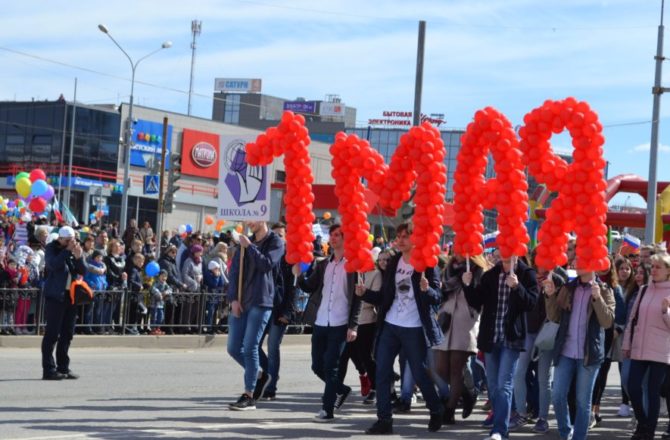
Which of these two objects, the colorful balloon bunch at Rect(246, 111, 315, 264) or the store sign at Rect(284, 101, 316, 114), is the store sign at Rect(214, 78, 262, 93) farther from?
the colorful balloon bunch at Rect(246, 111, 315, 264)

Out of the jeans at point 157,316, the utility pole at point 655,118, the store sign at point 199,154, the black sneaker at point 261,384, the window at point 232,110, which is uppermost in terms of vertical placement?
the window at point 232,110

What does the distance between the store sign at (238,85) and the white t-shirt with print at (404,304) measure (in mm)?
115195

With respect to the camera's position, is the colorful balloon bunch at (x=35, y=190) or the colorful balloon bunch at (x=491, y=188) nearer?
the colorful balloon bunch at (x=491, y=188)

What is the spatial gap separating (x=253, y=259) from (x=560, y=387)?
3.59m

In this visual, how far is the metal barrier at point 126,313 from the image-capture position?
18891 millimetres

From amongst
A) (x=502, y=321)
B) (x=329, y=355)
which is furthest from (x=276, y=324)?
(x=502, y=321)

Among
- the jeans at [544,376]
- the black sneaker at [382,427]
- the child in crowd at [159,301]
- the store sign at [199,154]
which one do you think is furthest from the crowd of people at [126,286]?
the store sign at [199,154]

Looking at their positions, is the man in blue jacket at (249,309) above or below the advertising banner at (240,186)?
below

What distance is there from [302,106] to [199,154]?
5702cm

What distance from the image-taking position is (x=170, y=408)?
487 inches

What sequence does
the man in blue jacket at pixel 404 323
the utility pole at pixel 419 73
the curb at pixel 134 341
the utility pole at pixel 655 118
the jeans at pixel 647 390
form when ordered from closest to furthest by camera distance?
the man in blue jacket at pixel 404 323, the jeans at pixel 647 390, the curb at pixel 134 341, the utility pole at pixel 419 73, the utility pole at pixel 655 118

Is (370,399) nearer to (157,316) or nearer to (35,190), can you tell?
(157,316)

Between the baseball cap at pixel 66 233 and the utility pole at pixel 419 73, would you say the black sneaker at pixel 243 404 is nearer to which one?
the baseball cap at pixel 66 233

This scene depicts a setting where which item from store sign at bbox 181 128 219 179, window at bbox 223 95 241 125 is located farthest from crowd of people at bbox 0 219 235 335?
window at bbox 223 95 241 125
